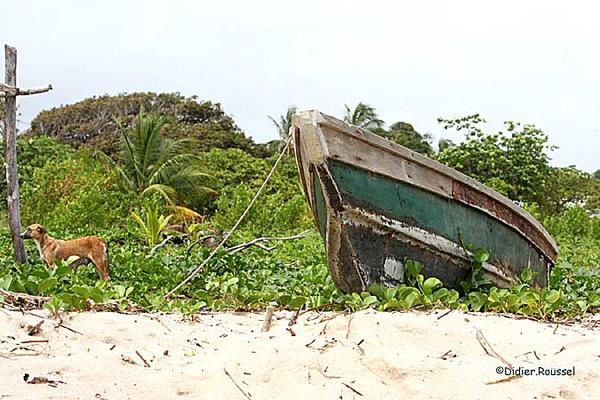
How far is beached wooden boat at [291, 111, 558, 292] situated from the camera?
446 cm

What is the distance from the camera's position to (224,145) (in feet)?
97.0

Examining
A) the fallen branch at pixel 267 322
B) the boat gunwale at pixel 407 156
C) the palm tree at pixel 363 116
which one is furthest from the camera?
the palm tree at pixel 363 116

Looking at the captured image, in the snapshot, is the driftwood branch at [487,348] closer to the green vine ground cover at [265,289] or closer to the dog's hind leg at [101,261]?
the green vine ground cover at [265,289]

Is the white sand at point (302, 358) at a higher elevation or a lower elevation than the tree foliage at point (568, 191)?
lower

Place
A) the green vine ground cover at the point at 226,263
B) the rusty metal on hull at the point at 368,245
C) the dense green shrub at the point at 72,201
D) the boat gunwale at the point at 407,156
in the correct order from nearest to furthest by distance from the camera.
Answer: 1. the green vine ground cover at the point at 226,263
2. the boat gunwale at the point at 407,156
3. the rusty metal on hull at the point at 368,245
4. the dense green shrub at the point at 72,201

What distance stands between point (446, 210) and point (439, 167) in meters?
0.32

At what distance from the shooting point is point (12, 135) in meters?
6.88

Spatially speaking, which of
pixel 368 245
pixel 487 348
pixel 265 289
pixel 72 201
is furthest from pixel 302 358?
pixel 72 201

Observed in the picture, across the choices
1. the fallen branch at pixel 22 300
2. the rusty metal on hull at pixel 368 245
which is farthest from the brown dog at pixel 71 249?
the rusty metal on hull at pixel 368 245

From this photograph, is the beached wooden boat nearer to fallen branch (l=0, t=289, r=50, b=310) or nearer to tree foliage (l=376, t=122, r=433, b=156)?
fallen branch (l=0, t=289, r=50, b=310)

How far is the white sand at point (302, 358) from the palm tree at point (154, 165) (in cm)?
1658

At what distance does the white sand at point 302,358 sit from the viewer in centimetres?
275

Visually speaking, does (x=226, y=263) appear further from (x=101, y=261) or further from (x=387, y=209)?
(x=387, y=209)

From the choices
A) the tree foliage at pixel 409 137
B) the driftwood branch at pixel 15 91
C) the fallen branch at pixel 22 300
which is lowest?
the fallen branch at pixel 22 300
